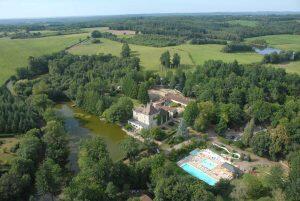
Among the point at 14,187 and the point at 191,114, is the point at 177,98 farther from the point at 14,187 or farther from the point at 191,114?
the point at 14,187

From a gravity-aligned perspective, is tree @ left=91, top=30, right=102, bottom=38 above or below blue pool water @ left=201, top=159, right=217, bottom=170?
above

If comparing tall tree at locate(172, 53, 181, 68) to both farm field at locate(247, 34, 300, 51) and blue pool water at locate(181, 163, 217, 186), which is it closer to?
blue pool water at locate(181, 163, 217, 186)

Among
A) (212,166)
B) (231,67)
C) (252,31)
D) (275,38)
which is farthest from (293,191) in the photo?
(252,31)

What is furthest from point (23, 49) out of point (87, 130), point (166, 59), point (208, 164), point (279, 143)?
point (279, 143)

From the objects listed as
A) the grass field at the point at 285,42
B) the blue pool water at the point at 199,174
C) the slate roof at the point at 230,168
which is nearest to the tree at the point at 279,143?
the slate roof at the point at 230,168

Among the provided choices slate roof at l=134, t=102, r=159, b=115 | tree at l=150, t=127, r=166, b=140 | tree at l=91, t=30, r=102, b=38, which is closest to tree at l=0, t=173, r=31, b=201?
tree at l=150, t=127, r=166, b=140
